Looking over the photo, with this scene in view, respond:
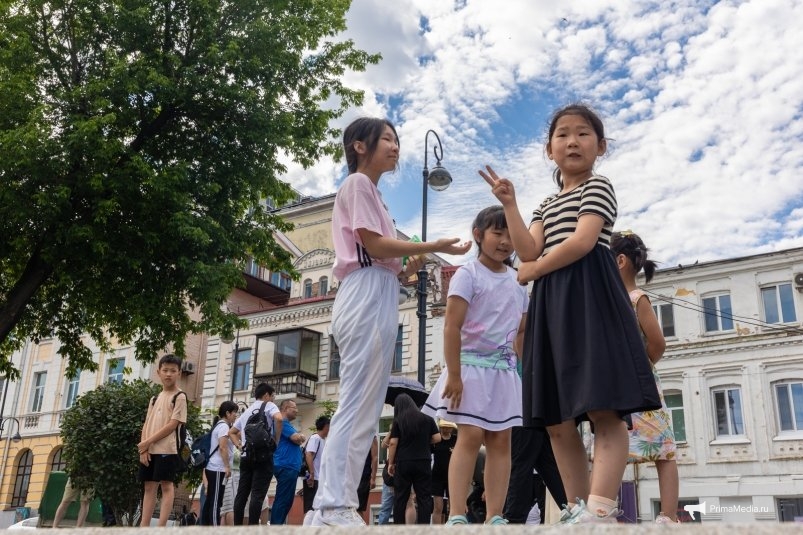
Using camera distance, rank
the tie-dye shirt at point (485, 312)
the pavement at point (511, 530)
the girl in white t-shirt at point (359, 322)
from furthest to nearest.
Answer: the tie-dye shirt at point (485, 312) < the girl in white t-shirt at point (359, 322) < the pavement at point (511, 530)

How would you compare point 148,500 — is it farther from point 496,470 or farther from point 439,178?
point 439,178

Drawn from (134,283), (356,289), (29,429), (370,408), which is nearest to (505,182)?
(356,289)

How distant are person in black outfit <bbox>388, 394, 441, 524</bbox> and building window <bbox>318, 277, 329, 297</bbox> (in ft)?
102

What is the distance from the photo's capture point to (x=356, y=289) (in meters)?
4.20

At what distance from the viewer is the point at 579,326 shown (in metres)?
3.43

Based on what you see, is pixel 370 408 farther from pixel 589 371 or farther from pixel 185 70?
pixel 185 70

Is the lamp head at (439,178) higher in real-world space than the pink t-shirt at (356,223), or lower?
higher

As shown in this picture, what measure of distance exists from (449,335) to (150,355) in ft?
40.0

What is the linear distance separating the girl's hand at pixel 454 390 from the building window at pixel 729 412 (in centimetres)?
2674

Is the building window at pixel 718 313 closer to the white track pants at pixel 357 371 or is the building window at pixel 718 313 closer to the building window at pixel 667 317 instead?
the building window at pixel 667 317

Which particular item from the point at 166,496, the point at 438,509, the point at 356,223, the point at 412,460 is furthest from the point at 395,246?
the point at 438,509

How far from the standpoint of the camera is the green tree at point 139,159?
47.8 ft

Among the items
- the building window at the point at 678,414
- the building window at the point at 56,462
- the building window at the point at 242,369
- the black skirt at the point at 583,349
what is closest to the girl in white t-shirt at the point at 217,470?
the black skirt at the point at 583,349

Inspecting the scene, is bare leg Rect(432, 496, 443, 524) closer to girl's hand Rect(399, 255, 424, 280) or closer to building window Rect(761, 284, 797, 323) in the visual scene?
girl's hand Rect(399, 255, 424, 280)
